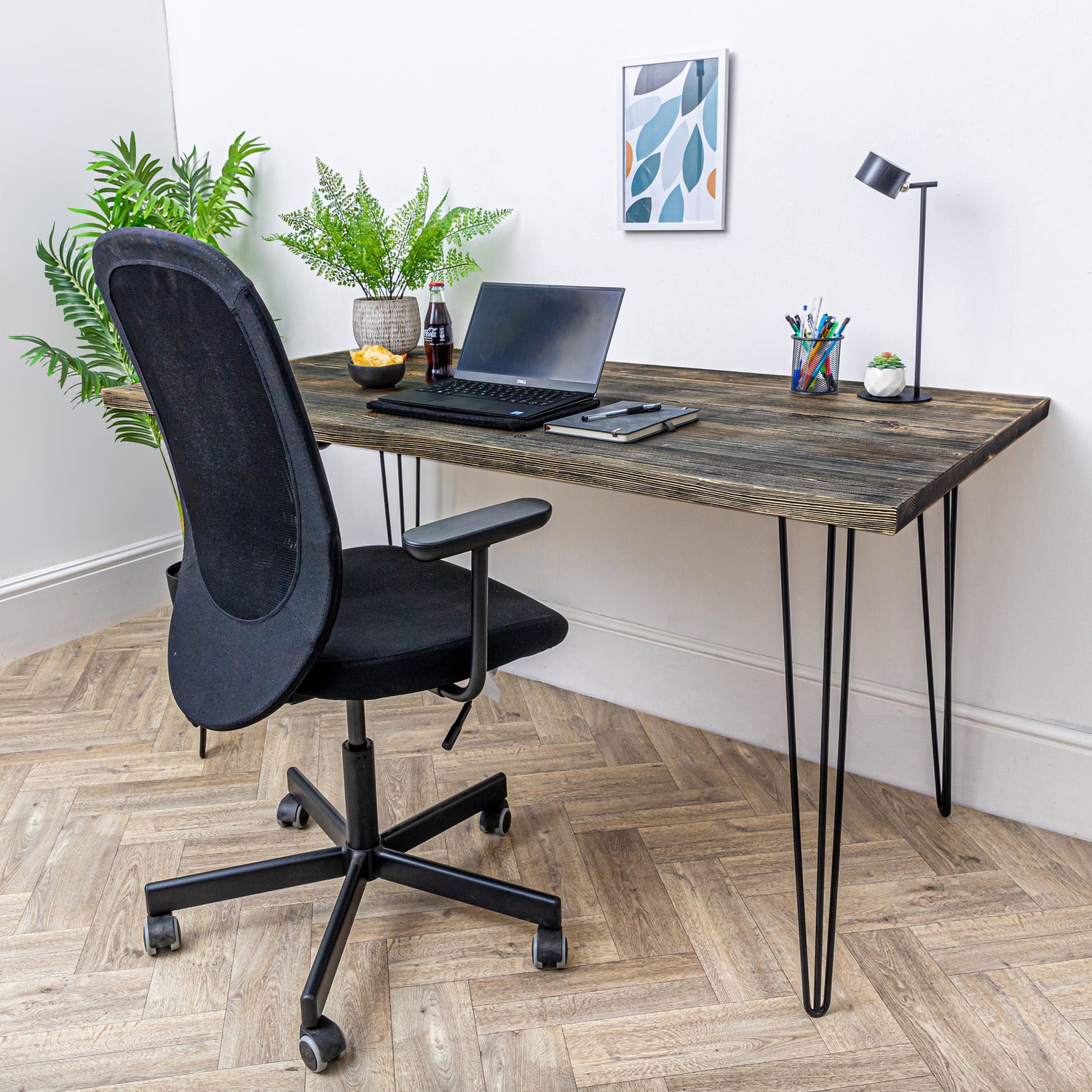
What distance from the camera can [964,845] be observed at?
1.94 m

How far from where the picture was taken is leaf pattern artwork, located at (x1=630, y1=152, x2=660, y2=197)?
2154 mm

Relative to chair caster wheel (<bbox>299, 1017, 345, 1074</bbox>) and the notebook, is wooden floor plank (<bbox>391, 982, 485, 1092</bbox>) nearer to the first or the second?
chair caster wheel (<bbox>299, 1017, 345, 1074</bbox>)

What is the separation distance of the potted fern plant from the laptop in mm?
341

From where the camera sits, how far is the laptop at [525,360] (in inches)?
69.7

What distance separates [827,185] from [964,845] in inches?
50.2

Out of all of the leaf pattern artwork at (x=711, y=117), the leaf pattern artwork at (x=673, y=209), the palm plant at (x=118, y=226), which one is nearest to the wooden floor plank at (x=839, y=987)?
the leaf pattern artwork at (x=673, y=209)

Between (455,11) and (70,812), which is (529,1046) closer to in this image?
(70,812)

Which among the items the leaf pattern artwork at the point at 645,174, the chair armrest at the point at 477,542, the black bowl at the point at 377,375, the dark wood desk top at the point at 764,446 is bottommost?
the chair armrest at the point at 477,542

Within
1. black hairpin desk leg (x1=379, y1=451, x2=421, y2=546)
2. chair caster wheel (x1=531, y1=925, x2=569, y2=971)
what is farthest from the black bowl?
chair caster wheel (x1=531, y1=925, x2=569, y2=971)

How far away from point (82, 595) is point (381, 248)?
141cm

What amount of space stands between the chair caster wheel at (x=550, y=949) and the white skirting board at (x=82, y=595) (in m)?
1.87

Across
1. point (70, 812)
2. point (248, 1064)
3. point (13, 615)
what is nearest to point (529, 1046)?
point (248, 1064)

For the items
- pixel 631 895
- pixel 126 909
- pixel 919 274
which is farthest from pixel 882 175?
pixel 126 909

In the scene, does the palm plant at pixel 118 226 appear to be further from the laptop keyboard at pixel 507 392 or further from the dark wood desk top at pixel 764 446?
the laptop keyboard at pixel 507 392
